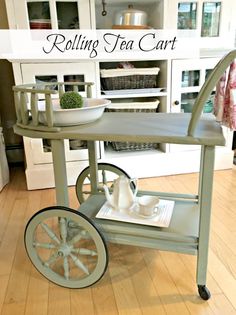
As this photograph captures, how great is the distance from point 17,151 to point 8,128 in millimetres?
202

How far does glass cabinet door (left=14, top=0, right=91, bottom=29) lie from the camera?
164 cm

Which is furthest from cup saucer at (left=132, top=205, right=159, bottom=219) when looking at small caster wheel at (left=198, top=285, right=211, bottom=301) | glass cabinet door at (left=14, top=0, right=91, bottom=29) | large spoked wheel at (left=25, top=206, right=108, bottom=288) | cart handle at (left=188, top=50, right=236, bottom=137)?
glass cabinet door at (left=14, top=0, right=91, bottom=29)

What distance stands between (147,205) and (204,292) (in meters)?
0.39

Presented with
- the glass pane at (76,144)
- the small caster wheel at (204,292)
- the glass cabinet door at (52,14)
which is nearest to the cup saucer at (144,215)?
the small caster wheel at (204,292)

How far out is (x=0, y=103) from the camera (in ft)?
7.45

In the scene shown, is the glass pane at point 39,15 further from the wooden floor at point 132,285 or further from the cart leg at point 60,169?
the wooden floor at point 132,285

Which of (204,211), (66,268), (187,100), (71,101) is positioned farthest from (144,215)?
(187,100)

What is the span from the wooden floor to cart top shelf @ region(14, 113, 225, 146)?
601 millimetres

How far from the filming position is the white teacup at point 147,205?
1.17 metres

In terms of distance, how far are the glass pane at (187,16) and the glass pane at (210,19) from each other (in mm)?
65

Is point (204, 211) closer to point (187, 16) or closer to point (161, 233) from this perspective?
point (161, 233)

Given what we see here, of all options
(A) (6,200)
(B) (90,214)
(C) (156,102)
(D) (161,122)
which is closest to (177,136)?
(D) (161,122)

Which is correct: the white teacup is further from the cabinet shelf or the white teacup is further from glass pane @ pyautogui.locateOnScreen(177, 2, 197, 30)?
glass pane @ pyautogui.locateOnScreen(177, 2, 197, 30)

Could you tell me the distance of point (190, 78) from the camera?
1.97 meters
